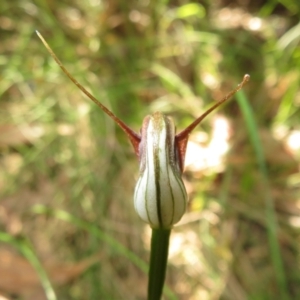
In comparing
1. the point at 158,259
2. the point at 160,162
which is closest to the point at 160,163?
the point at 160,162

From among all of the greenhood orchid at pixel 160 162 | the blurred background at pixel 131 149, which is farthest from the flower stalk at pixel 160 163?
the blurred background at pixel 131 149

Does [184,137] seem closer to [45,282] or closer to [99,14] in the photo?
[45,282]

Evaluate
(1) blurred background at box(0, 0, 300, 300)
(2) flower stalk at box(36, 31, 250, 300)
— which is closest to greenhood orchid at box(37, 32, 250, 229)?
(2) flower stalk at box(36, 31, 250, 300)

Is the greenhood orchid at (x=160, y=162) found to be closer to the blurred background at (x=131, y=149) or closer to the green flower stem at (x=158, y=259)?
the green flower stem at (x=158, y=259)

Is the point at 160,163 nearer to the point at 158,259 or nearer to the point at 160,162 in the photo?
the point at 160,162

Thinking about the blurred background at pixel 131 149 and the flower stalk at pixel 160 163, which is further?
the blurred background at pixel 131 149

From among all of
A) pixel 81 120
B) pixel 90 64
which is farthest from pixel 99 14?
pixel 81 120
